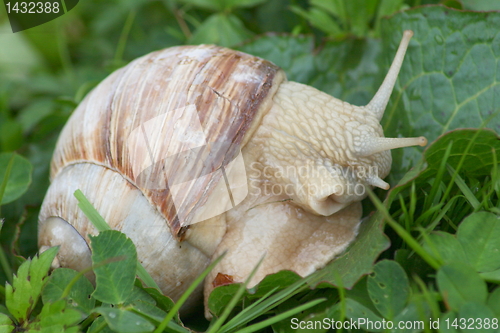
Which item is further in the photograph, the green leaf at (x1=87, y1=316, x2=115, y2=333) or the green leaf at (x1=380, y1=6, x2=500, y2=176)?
the green leaf at (x1=380, y1=6, x2=500, y2=176)

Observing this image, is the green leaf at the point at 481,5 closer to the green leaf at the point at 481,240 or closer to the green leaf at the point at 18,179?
the green leaf at the point at 481,240

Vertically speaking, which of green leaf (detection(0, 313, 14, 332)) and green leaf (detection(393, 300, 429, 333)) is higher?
green leaf (detection(393, 300, 429, 333))

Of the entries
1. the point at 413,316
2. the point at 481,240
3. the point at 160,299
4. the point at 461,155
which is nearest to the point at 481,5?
the point at 461,155

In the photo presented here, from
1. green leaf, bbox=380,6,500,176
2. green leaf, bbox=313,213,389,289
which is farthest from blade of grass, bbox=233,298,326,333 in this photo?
green leaf, bbox=380,6,500,176

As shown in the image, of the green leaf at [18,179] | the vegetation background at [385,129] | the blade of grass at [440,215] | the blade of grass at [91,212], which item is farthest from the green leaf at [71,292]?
the blade of grass at [440,215]

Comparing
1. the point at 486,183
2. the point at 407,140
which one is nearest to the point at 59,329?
the point at 407,140

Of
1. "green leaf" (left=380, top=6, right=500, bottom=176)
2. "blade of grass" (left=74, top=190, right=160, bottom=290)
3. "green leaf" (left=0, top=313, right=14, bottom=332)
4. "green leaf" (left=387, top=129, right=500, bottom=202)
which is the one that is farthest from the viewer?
"green leaf" (left=380, top=6, right=500, bottom=176)

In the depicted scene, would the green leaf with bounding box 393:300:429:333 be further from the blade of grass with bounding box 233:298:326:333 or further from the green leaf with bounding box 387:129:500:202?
the green leaf with bounding box 387:129:500:202
